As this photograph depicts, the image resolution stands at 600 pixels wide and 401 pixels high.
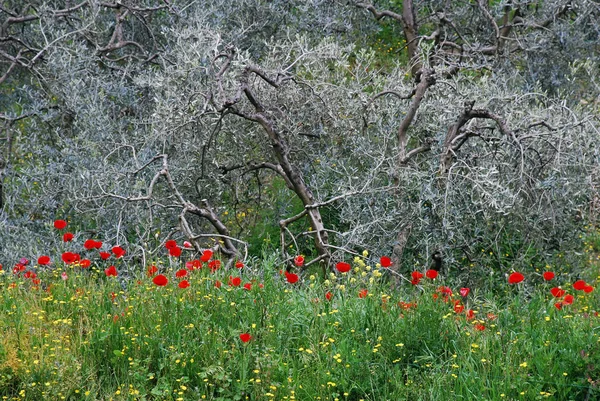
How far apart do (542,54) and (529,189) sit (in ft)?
9.62

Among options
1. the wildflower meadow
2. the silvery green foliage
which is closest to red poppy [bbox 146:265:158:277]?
the wildflower meadow

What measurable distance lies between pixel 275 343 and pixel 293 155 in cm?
269

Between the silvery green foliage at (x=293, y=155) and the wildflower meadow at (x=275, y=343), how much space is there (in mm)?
955

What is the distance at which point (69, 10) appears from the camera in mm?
6746

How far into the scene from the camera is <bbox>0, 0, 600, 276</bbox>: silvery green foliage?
18.5ft

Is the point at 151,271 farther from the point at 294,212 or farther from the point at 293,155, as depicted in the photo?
the point at 294,212

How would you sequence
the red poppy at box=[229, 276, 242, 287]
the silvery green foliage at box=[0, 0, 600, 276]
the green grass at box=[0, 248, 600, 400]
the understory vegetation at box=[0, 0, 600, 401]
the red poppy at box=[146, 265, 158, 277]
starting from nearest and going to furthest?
the green grass at box=[0, 248, 600, 400] → the understory vegetation at box=[0, 0, 600, 401] → the red poppy at box=[229, 276, 242, 287] → the red poppy at box=[146, 265, 158, 277] → the silvery green foliage at box=[0, 0, 600, 276]

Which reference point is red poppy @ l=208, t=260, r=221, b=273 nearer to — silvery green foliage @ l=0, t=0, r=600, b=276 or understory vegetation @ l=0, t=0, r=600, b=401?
understory vegetation @ l=0, t=0, r=600, b=401

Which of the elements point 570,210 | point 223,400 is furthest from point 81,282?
point 570,210

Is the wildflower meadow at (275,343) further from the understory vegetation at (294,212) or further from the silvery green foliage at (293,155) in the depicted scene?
the silvery green foliage at (293,155)

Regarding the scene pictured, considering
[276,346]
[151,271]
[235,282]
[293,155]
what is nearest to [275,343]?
[276,346]

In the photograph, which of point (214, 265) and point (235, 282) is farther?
point (214, 265)

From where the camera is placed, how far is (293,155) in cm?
649

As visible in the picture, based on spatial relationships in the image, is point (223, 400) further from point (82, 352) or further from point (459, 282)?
point (459, 282)
